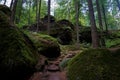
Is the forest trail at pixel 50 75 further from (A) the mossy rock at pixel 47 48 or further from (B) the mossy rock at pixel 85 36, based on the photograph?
(B) the mossy rock at pixel 85 36

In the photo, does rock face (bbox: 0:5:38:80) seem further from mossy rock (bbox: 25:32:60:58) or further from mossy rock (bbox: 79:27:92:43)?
mossy rock (bbox: 79:27:92:43)

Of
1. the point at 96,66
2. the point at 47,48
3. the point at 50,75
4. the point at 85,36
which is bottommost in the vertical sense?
the point at 50,75

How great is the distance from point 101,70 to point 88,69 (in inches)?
14.0

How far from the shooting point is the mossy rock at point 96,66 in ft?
14.8

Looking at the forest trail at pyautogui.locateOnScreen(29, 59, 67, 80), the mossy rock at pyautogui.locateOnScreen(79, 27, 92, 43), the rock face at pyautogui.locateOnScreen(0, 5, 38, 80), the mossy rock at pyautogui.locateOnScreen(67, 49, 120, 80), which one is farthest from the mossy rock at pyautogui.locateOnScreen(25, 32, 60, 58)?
the mossy rock at pyautogui.locateOnScreen(79, 27, 92, 43)

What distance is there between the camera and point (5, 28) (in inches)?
269

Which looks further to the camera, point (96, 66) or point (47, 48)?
point (47, 48)

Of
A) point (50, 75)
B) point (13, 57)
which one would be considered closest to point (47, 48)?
point (50, 75)

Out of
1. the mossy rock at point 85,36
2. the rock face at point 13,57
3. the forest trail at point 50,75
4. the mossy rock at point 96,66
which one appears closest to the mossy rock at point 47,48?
the forest trail at point 50,75

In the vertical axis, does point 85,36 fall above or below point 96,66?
above

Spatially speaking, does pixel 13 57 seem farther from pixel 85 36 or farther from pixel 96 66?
pixel 85 36

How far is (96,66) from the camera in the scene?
4734 millimetres

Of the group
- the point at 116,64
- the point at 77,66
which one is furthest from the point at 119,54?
the point at 77,66

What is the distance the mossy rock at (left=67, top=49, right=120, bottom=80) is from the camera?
4520 millimetres
